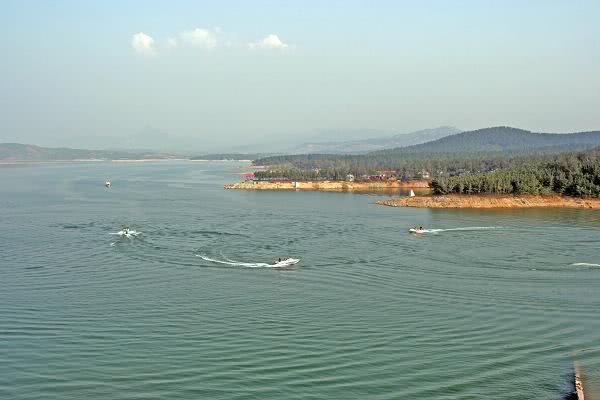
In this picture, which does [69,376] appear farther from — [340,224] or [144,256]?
[340,224]

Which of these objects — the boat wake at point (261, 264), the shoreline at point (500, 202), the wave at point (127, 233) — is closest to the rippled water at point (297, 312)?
the boat wake at point (261, 264)

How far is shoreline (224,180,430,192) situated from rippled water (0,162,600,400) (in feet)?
131

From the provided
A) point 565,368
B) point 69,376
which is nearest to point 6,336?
point 69,376

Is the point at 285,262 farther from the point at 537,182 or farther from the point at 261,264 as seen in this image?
the point at 537,182

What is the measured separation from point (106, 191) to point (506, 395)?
6013 cm

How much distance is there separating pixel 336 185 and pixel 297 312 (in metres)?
61.8

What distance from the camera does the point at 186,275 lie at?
2441 centimetres

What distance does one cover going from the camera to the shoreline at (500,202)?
51.8 metres

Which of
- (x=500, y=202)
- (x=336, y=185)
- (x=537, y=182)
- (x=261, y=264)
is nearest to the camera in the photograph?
(x=261, y=264)

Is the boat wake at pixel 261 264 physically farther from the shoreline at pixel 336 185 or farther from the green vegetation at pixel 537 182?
the shoreline at pixel 336 185

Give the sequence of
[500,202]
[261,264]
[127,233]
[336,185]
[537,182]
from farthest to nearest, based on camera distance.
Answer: [336,185]
[537,182]
[500,202]
[127,233]
[261,264]

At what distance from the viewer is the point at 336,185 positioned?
3177 inches

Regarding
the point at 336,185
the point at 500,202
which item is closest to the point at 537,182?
the point at 500,202

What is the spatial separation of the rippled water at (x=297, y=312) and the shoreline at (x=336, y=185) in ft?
131
